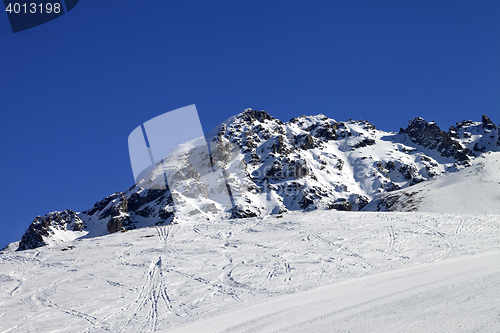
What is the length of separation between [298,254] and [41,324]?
11481 mm

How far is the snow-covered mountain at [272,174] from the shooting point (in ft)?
472

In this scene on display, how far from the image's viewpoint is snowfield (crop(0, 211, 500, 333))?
1014cm

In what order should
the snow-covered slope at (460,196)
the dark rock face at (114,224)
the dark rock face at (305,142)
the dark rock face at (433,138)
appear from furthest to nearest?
the dark rock face at (305,142) < the dark rock face at (433,138) < the dark rock face at (114,224) < the snow-covered slope at (460,196)

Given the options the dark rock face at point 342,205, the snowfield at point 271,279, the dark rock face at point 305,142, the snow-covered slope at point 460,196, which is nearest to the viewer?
the snowfield at point 271,279

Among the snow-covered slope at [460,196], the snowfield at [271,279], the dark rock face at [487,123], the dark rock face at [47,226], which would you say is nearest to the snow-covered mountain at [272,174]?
the dark rock face at [47,226]

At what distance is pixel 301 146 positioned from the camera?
18525cm

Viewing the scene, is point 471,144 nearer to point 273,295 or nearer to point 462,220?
point 462,220

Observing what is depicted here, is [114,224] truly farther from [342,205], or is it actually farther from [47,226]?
[342,205]

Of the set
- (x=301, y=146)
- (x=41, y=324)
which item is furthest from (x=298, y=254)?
(x=301, y=146)

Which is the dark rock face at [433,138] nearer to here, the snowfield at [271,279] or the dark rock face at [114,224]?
the dark rock face at [114,224]

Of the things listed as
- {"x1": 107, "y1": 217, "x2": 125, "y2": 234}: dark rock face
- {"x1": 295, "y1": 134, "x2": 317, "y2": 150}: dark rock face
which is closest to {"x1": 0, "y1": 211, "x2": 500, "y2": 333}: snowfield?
{"x1": 107, "y1": 217, "x2": 125, "y2": 234}: dark rock face

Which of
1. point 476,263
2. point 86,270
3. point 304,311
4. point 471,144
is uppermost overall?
point 86,270

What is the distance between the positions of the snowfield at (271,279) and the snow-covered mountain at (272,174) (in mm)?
110406

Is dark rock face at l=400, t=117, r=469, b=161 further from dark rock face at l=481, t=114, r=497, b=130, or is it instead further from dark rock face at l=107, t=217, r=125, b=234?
dark rock face at l=107, t=217, r=125, b=234
